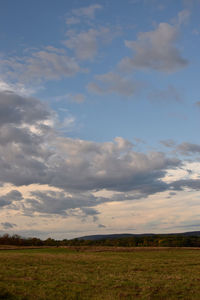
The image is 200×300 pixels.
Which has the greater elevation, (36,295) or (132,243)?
(36,295)

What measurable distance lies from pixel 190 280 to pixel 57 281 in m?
11.9

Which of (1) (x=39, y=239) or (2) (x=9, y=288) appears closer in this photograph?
(2) (x=9, y=288)

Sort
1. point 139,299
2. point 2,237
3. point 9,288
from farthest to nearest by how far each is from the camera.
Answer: point 2,237 → point 9,288 → point 139,299

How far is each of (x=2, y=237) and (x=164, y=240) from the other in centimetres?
7548

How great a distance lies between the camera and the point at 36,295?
20.0 m

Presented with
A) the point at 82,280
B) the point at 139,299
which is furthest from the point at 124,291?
the point at 82,280

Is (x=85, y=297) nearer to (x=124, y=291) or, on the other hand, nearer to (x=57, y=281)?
(x=124, y=291)

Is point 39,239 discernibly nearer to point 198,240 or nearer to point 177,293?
point 198,240

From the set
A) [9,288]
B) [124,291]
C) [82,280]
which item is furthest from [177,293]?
[9,288]

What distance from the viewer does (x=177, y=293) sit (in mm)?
21484

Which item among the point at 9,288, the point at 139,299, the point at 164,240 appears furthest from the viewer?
the point at 164,240

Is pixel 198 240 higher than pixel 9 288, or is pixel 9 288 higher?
pixel 9 288

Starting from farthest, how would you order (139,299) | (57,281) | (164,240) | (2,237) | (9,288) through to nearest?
(164,240)
(2,237)
(57,281)
(9,288)
(139,299)

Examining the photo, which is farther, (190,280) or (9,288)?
(190,280)
